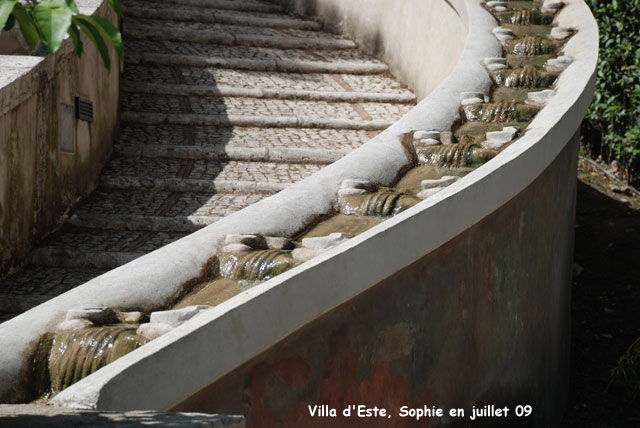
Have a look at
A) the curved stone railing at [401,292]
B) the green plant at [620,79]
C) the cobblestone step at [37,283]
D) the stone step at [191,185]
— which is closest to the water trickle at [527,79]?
the curved stone railing at [401,292]

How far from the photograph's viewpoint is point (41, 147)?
455 cm

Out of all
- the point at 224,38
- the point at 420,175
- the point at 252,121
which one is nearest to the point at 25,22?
the point at 420,175

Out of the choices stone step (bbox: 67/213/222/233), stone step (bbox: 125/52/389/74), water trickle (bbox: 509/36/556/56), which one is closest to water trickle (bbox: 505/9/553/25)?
water trickle (bbox: 509/36/556/56)

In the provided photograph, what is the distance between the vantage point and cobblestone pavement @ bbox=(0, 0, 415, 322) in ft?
15.3

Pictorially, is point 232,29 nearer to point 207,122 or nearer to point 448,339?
point 207,122

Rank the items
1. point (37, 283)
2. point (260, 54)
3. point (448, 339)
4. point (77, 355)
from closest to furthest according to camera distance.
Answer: point (77, 355) < point (448, 339) < point (37, 283) < point (260, 54)

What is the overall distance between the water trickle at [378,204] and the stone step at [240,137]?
7.31ft

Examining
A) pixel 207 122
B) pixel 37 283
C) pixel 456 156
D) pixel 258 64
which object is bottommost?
pixel 37 283

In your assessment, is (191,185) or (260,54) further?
(260,54)

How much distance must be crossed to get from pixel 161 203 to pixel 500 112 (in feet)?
6.61

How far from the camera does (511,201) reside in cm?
400

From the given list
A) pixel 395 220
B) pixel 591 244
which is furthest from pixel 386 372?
pixel 591 244

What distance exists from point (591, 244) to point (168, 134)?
3.68 m

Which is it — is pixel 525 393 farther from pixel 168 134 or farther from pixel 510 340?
pixel 168 134
